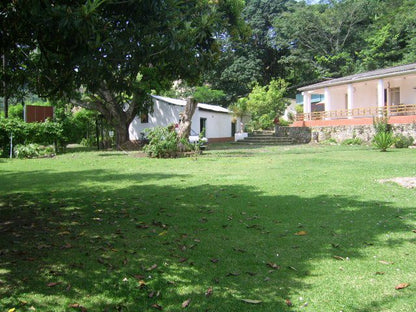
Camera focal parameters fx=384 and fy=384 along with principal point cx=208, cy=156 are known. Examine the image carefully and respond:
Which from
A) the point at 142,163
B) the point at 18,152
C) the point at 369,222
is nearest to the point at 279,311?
Answer: the point at 369,222

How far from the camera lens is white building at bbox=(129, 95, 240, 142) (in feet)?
97.8

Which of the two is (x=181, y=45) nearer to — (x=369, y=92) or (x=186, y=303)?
(x=186, y=303)

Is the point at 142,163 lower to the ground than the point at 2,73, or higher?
lower

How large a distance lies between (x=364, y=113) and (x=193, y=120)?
12.7 meters

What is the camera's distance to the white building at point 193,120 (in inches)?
1173

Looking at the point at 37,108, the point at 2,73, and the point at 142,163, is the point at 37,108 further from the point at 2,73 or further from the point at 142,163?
the point at 2,73

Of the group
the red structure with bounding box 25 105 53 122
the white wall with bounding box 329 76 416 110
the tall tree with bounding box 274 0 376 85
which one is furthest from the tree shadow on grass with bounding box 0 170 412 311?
the tall tree with bounding box 274 0 376 85

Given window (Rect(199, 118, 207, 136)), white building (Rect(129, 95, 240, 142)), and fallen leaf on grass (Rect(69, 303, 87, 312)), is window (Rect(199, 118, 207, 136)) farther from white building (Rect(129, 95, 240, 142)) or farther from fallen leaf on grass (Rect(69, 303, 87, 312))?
fallen leaf on grass (Rect(69, 303, 87, 312))

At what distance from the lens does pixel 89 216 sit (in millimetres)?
6379

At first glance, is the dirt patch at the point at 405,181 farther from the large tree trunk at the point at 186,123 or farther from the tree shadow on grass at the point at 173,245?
the large tree trunk at the point at 186,123

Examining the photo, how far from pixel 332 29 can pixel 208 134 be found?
72.0 feet

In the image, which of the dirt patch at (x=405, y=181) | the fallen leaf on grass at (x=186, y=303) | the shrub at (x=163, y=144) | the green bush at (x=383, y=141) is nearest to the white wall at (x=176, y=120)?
the shrub at (x=163, y=144)

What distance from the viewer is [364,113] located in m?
27.4

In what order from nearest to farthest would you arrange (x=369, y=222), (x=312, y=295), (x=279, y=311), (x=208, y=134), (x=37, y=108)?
(x=279, y=311), (x=312, y=295), (x=369, y=222), (x=37, y=108), (x=208, y=134)
